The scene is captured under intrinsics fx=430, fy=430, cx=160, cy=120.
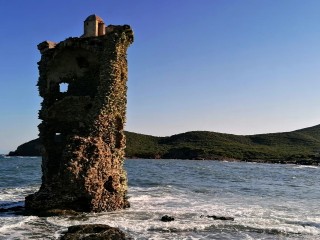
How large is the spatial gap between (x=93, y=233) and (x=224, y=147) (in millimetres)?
123802

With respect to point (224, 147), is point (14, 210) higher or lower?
lower

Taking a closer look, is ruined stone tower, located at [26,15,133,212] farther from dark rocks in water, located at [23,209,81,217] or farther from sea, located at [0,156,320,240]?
sea, located at [0,156,320,240]

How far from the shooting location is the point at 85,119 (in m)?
20.8

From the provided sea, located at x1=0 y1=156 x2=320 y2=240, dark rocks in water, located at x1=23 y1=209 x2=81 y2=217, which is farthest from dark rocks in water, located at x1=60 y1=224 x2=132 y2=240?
dark rocks in water, located at x1=23 y1=209 x2=81 y2=217

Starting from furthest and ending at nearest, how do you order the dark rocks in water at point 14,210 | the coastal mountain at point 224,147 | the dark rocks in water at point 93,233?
the coastal mountain at point 224,147 < the dark rocks in water at point 14,210 < the dark rocks in water at point 93,233

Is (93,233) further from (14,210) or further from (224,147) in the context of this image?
(224,147)

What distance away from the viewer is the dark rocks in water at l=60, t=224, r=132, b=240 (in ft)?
46.5

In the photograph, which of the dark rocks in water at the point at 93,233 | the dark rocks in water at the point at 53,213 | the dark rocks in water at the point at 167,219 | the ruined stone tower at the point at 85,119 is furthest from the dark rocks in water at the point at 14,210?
the dark rocks in water at the point at 167,219

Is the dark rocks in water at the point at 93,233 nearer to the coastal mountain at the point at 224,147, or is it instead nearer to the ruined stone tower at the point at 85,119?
the ruined stone tower at the point at 85,119

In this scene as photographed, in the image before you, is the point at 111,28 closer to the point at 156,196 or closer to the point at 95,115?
the point at 95,115

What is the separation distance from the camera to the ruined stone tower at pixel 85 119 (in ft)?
64.3

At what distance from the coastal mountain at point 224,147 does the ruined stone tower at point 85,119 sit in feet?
280

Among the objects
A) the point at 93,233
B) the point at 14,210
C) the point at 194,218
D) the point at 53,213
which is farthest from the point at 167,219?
the point at 14,210

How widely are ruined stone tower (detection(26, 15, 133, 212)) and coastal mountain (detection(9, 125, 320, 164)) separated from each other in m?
85.5
